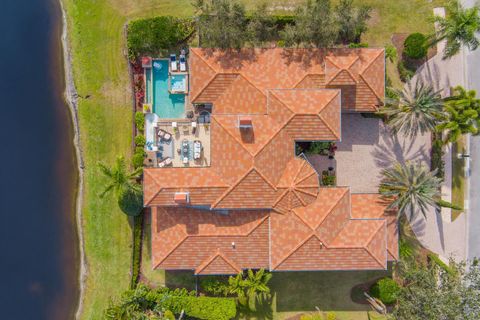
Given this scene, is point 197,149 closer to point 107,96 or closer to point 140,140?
point 140,140

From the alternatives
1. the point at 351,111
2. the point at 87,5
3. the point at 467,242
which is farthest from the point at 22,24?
the point at 467,242

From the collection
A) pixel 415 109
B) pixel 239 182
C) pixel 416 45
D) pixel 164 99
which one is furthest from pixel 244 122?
pixel 416 45

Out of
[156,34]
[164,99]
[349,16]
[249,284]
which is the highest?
[349,16]

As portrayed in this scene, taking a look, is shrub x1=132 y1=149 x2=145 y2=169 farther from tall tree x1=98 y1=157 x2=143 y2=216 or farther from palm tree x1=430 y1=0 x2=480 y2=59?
palm tree x1=430 y1=0 x2=480 y2=59

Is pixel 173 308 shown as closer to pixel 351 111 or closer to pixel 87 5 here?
pixel 351 111

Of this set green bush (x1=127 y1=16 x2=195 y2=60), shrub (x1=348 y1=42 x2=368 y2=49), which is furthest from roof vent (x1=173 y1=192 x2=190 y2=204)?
shrub (x1=348 y1=42 x2=368 y2=49)
